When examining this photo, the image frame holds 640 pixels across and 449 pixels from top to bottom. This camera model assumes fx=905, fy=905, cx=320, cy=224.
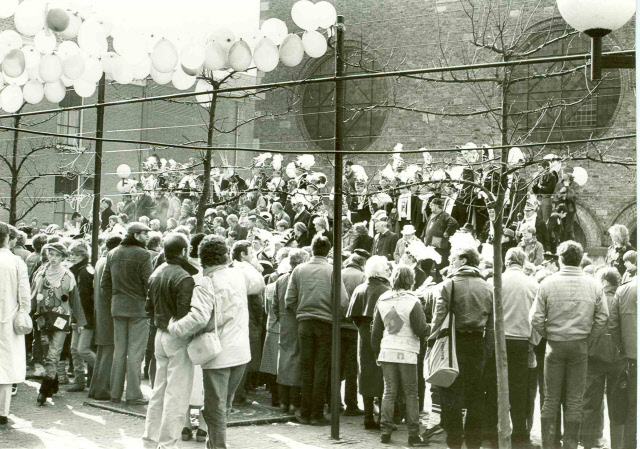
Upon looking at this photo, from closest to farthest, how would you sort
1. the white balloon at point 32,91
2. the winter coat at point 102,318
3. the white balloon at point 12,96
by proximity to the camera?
the white balloon at point 32,91
the white balloon at point 12,96
the winter coat at point 102,318

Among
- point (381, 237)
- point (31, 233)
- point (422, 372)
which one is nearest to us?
point (422, 372)

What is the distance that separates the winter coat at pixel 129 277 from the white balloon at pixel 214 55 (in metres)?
2.66

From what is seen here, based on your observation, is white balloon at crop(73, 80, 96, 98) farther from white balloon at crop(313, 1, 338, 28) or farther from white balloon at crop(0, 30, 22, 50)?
white balloon at crop(313, 1, 338, 28)

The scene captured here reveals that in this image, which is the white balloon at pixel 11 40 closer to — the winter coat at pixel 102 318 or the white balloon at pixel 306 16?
the winter coat at pixel 102 318

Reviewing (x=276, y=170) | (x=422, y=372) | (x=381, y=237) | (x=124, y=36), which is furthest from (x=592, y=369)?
(x=276, y=170)

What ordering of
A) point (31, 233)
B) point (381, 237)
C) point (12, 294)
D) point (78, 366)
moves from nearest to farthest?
point (12, 294), point (78, 366), point (381, 237), point (31, 233)

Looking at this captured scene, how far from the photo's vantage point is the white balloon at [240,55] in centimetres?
861

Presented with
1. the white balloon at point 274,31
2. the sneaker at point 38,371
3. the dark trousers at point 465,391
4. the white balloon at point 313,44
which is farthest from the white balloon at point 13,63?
the dark trousers at point 465,391

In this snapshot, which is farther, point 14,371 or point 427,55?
point 427,55

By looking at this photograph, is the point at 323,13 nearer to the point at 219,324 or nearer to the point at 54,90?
the point at 54,90

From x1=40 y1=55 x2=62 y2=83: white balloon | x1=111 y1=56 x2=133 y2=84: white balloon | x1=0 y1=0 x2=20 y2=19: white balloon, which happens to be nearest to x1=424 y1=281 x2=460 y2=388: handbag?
x1=111 y1=56 x2=133 y2=84: white balloon

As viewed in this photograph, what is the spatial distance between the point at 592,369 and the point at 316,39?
13.8 ft

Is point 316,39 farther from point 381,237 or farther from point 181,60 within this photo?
point 381,237

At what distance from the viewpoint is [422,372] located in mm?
10352
